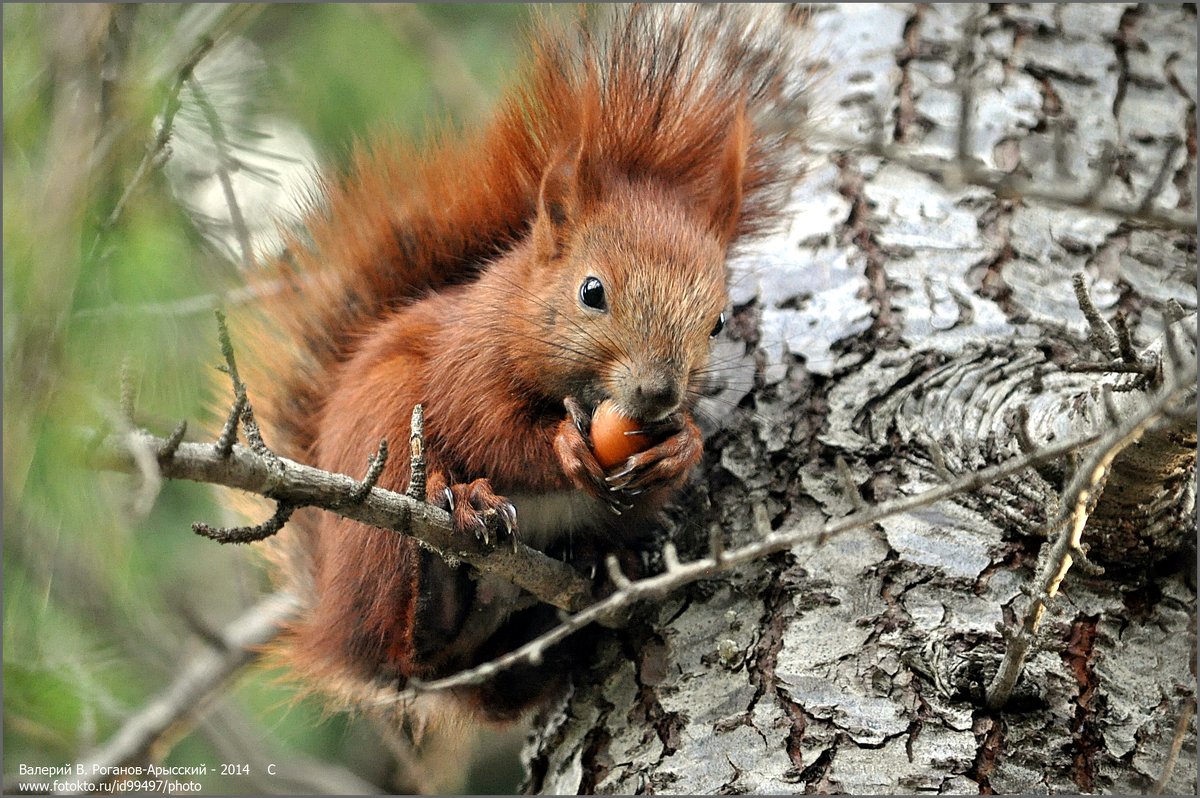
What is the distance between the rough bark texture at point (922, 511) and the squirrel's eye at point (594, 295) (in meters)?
0.43

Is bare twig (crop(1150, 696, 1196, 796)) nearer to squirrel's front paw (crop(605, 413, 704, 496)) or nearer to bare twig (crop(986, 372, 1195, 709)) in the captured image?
bare twig (crop(986, 372, 1195, 709))

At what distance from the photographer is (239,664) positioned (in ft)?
9.16

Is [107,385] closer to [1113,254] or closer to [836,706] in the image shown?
[836,706]

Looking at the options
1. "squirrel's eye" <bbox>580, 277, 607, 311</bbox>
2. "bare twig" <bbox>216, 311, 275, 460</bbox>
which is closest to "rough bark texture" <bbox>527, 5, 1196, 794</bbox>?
"squirrel's eye" <bbox>580, 277, 607, 311</bbox>

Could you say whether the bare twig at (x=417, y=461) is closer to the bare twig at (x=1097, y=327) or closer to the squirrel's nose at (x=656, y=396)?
the squirrel's nose at (x=656, y=396)

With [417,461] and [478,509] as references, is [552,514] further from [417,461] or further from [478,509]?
[417,461]

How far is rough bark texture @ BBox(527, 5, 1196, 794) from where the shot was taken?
1.71 metres

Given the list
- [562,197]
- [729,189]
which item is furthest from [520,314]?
[729,189]

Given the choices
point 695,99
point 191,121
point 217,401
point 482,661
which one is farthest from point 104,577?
point 695,99

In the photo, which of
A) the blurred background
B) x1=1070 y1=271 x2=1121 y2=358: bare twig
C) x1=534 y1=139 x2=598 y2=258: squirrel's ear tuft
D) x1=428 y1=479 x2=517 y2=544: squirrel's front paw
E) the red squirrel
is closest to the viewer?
x1=1070 y1=271 x2=1121 y2=358: bare twig

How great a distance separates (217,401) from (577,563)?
3.35ft

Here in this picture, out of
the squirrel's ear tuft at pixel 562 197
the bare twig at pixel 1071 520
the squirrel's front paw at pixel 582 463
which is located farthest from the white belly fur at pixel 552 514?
the bare twig at pixel 1071 520

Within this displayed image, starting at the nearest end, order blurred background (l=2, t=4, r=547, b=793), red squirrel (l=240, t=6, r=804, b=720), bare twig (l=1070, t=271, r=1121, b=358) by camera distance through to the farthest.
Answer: bare twig (l=1070, t=271, r=1121, b=358)
blurred background (l=2, t=4, r=547, b=793)
red squirrel (l=240, t=6, r=804, b=720)

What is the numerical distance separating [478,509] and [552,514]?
0.94 ft
